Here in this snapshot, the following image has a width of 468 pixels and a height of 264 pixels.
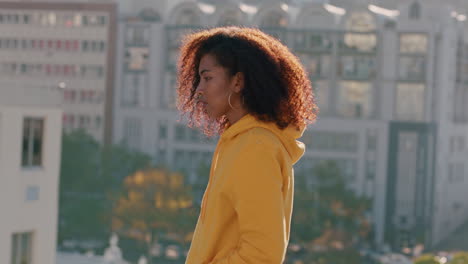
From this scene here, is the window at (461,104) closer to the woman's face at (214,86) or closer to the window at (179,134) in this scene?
the window at (179,134)

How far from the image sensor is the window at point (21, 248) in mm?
14712

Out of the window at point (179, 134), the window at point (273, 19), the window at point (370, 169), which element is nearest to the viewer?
the window at point (370, 169)

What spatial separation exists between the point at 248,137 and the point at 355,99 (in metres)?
72.9

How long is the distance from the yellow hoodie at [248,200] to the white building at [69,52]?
7618 centimetres

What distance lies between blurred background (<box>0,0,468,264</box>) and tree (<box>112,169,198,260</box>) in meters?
0.08

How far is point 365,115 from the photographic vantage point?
7469 centimetres

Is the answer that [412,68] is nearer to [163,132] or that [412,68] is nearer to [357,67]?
[357,67]

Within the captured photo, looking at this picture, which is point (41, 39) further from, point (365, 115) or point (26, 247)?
point (26, 247)

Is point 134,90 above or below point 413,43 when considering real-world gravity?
below

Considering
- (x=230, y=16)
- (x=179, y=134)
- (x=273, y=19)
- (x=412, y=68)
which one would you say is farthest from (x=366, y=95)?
(x=179, y=134)

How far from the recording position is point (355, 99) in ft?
248

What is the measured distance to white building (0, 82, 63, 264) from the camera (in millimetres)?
15016

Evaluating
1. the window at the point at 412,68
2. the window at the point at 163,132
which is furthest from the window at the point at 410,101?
the window at the point at 163,132

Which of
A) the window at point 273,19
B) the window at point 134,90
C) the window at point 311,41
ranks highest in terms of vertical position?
the window at point 273,19
